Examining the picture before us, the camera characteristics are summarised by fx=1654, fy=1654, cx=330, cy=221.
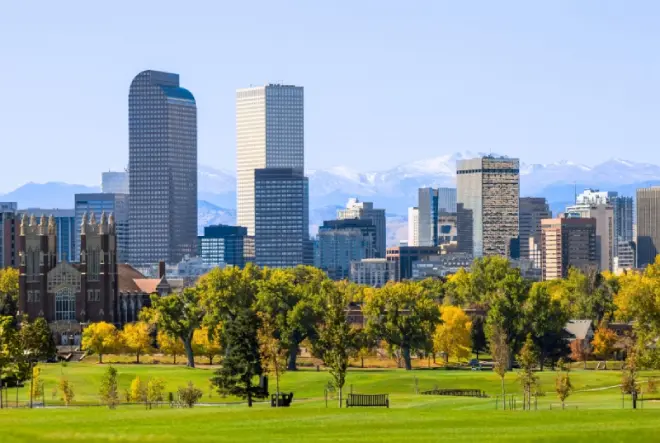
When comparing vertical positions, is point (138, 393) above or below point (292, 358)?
below

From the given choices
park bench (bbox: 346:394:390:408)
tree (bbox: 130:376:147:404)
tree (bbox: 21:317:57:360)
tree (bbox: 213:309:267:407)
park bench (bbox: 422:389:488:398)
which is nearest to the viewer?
park bench (bbox: 346:394:390:408)

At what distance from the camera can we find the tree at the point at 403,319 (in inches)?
7584

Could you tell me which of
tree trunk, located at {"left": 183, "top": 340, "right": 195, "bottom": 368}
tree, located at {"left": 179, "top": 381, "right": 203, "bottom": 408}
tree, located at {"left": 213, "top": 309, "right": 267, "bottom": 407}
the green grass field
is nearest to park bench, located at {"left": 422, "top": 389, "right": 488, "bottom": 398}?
the green grass field

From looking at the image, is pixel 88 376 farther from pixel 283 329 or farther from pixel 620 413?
pixel 620 413

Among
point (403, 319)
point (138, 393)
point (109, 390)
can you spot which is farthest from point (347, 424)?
point (403, 319)

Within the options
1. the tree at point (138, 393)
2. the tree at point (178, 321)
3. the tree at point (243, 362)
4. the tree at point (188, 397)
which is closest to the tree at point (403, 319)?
the tree at point (178, 321)

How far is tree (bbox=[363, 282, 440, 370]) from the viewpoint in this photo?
192625 mm

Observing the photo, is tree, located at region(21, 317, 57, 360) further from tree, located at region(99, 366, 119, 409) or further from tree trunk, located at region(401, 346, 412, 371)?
tree trunk, located at region(401, 346, 412, 371)

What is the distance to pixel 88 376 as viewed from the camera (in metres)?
172

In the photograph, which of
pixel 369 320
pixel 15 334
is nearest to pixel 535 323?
pixel 369 320

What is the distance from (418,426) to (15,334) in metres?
49.4

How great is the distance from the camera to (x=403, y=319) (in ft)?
636

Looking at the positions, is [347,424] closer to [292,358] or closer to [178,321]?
[292,358]

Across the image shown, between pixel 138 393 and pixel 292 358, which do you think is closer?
pixel 138 393
